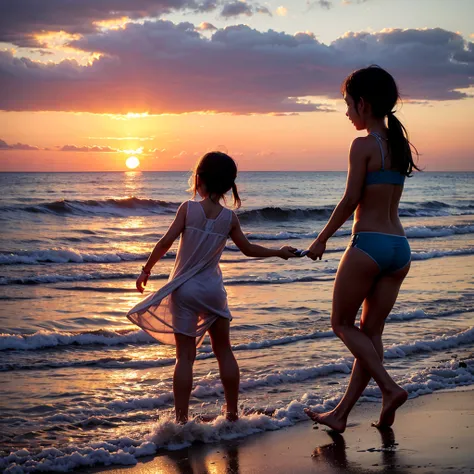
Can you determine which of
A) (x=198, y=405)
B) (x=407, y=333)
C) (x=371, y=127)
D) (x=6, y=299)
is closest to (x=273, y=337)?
(x=407, y=333)

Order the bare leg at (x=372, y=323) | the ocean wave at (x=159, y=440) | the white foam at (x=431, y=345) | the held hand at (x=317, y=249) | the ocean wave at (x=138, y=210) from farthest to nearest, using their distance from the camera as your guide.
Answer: the ocean wave at (x=138, y=210), the white foam at (x=431, y=345), the held hand at (x=317, y=249), the bare leg at (x=372, y=323), the ocean wave at (x=159, y=440)

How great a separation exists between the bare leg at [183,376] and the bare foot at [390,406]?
1.23m

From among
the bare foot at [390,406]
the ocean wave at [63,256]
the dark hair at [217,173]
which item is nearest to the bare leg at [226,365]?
the dark hair at [217,173]

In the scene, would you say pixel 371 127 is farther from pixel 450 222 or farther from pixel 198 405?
pixel 450 222

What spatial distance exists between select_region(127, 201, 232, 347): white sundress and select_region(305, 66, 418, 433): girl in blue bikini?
28.3 inches

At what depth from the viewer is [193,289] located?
181 inches

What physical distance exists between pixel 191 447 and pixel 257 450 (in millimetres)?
404

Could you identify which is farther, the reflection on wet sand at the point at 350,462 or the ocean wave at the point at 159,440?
the ocean wave at the point at 159,440

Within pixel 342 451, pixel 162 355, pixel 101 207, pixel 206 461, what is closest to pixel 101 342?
pixel 162 355

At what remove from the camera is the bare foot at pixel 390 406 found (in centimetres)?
437

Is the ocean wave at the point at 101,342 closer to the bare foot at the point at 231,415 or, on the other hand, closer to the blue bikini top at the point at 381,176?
the bare foot at the point at 231,415

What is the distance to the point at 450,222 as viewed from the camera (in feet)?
101

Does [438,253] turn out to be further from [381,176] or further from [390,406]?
[381,176]

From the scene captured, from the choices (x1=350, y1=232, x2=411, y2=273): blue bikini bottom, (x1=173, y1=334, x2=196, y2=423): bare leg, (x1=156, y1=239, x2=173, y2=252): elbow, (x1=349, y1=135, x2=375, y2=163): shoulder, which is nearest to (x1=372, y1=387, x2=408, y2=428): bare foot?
(x1=350, y1=232, x2=411, y2=273): blue bikini bottom
